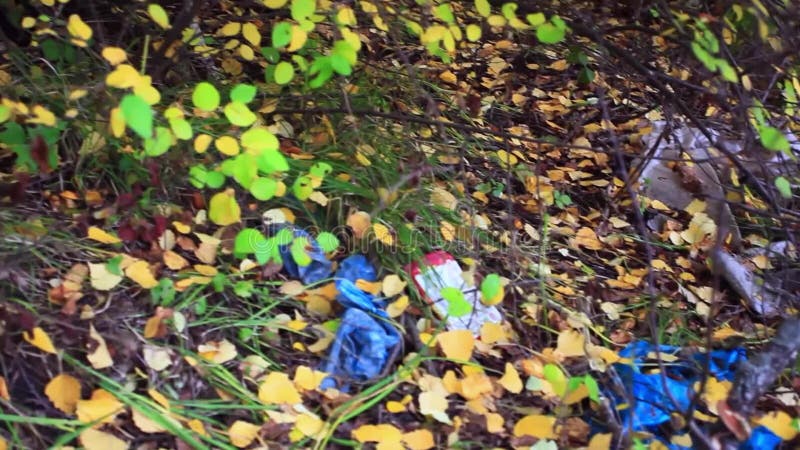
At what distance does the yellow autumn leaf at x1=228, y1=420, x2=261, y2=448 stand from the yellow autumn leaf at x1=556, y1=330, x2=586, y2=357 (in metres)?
0.69

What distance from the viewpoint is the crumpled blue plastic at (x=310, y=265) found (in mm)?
1682

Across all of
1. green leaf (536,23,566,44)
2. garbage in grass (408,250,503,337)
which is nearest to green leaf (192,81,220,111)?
garbage in grass (408,250,503,337)

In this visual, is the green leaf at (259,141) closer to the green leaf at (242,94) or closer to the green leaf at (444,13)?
the green leaf at (242,94)

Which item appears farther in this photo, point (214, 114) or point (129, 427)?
point (214, 114)

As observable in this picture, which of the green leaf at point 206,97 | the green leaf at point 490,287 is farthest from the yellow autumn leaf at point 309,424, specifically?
the green leaf at point 206,97

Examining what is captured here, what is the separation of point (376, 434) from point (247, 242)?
488 mm

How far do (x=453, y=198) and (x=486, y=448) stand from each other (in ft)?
2.38

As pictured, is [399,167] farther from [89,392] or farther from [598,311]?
[89,392]

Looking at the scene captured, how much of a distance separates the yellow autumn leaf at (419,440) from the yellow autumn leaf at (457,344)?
20cm

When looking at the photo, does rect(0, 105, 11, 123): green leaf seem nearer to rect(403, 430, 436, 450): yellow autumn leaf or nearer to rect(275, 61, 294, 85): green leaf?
rect(275, 61, 294, 85): green leaf

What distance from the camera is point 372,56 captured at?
2373mm

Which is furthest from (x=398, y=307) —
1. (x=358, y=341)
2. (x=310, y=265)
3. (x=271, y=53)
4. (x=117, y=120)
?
(x=271, y=53)

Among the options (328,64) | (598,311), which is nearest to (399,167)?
(328,64)

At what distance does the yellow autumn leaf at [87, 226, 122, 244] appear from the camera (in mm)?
1565
